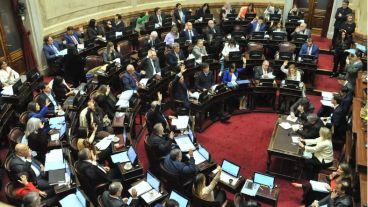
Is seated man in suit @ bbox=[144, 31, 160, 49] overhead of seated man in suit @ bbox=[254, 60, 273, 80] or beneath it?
overhead

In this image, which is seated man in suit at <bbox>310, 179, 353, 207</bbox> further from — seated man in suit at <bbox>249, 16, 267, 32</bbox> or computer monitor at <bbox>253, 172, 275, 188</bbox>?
seated man in suit at <bbox>249, 16, 267, 32</bbox>

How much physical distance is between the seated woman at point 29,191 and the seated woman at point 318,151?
4.83 meters

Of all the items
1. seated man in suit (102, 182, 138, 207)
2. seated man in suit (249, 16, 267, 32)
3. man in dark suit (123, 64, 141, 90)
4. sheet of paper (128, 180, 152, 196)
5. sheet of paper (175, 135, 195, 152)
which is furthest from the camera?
seated man in suit (249, 16, 267, 32)

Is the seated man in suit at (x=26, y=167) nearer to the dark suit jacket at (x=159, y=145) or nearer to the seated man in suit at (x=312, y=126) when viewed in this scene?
the dark suit jacket at (x=159, y=145)

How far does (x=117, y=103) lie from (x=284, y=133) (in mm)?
3882

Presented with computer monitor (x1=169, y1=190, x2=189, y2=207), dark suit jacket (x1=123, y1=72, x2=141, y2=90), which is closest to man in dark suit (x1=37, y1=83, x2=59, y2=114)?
dark suit jacket (x1=123, y1=72, x2=141, y2=90)

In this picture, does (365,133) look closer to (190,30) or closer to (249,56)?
(249,56)

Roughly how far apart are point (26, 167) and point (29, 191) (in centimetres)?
47

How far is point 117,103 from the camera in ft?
28.4

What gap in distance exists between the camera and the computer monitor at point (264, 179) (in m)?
6.52

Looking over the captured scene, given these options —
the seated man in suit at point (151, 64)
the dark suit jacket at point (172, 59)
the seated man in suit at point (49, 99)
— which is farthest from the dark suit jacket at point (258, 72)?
the seated man in suit at point (49, 99)

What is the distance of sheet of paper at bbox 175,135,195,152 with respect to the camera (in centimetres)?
727

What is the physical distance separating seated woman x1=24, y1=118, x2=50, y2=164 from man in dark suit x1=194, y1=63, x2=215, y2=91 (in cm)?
419

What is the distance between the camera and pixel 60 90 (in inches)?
360
